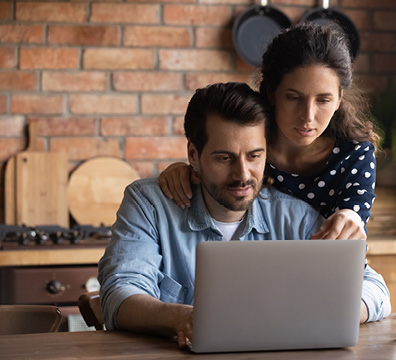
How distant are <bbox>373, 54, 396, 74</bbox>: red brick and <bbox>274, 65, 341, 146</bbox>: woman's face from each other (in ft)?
5.39

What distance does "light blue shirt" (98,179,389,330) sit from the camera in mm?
1568

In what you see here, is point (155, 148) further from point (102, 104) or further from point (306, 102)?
point (306, 102)

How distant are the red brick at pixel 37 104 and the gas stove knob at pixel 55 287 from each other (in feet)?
2.73

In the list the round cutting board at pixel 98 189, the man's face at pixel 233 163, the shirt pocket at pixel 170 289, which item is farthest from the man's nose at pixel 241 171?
the round cutting board at pixel 98 189

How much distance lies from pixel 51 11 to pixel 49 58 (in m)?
0.20

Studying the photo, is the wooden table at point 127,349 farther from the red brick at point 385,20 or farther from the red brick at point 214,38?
the red brick at point 385,20

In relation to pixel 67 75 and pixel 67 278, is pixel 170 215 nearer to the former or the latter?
pixel 67 278

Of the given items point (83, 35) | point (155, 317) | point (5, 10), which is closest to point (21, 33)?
point (5, 10)

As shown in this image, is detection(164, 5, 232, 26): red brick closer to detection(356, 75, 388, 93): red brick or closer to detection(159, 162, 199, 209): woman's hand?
detection(356, 75, 388, 93): red brick

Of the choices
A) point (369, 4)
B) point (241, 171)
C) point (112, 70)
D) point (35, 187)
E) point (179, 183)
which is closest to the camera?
point (241, 171)

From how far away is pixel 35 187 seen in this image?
2928mm

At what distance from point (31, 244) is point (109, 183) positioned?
0.53 m

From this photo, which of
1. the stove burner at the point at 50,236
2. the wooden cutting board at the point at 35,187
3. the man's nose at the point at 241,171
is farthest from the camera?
the wooden cutting board at the point at 35,187

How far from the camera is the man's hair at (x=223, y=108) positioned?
1.66 meters
